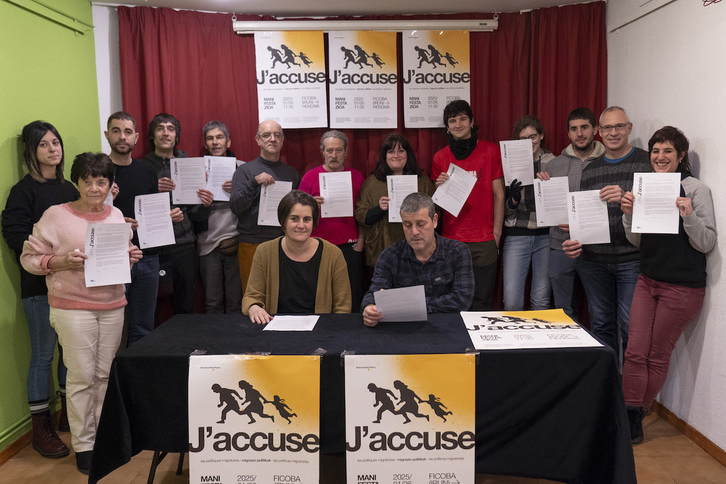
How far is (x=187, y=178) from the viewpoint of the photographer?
3840 mm

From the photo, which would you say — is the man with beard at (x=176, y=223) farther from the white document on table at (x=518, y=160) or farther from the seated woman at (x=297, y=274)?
the white document on table at (x=518, y=160)

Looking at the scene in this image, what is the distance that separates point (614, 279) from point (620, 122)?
100 cm

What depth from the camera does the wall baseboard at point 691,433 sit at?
3014mm

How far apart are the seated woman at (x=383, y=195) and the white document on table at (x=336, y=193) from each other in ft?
0.35

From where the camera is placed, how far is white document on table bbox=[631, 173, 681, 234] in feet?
9.57

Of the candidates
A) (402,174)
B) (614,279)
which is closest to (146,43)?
(402,174)

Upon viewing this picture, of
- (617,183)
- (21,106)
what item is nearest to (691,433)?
(617,183)

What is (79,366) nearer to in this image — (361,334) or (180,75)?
(361,334)

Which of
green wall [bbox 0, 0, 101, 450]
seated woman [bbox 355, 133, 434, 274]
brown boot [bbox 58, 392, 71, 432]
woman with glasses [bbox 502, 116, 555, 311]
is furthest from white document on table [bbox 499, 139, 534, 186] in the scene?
brown boot [bbox 58, 392, 71, 432]

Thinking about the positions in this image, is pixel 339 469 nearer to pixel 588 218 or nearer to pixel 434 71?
pixel 588 218

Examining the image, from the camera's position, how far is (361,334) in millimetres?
2438

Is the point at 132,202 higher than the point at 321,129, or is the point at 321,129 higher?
the point at 321,129

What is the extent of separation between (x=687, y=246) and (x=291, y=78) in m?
Answer: 2.98

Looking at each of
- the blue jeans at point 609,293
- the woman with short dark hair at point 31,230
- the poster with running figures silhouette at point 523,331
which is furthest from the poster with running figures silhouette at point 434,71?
the woman with short dark hair at point 31,230
